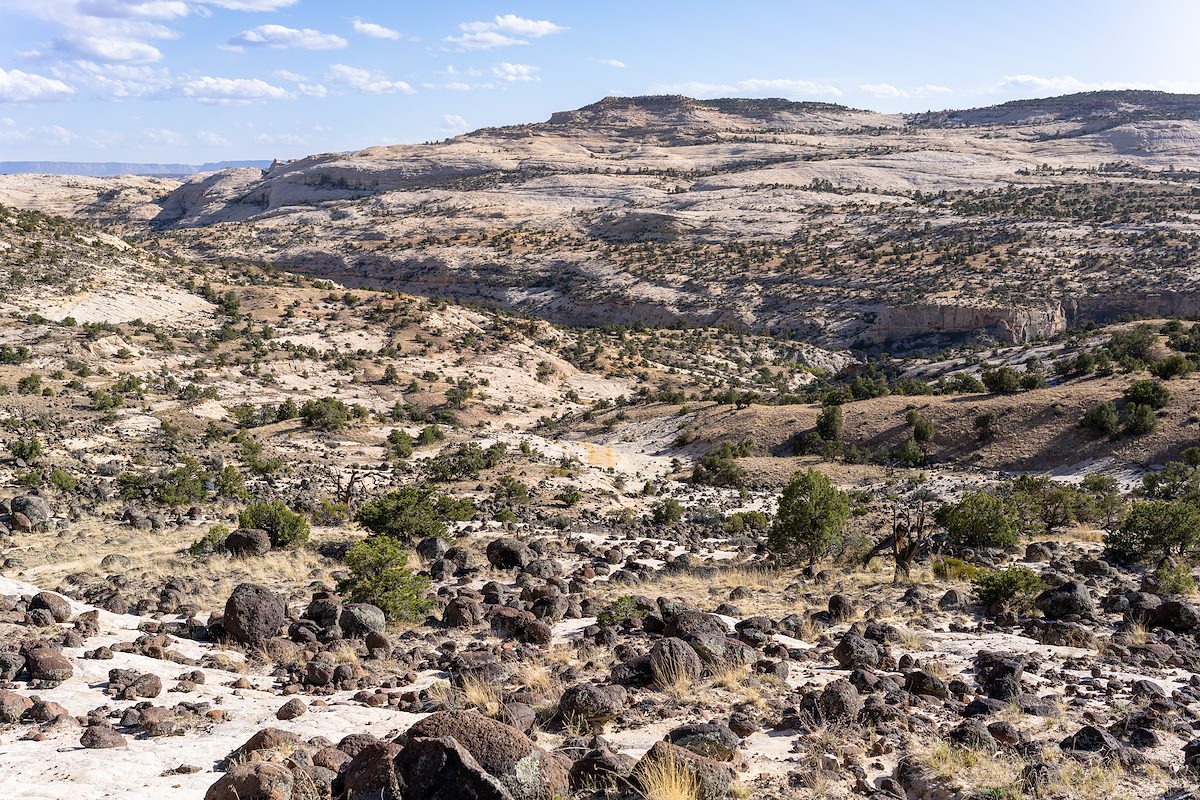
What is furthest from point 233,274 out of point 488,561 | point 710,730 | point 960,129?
point 960,129

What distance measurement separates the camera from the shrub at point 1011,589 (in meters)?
11.2

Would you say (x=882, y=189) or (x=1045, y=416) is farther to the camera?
(x=882, y=189)

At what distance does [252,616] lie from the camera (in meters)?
9.05

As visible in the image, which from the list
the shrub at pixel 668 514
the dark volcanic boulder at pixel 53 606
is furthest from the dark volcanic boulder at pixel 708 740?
the shrub at pixel 668 514

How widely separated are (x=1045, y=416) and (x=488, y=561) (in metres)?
Result: 21.3

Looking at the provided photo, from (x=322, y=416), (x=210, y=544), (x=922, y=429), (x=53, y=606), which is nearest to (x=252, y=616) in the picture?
(x=53, y=606)

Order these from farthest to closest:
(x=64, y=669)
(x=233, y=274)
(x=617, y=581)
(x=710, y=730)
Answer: (x=233, y=274), (x=617, y=581), (x=64, y=669), (x=710, y=730)

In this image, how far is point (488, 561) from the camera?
48.8 ft

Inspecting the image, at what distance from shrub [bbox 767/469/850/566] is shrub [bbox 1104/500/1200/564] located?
4962 mm

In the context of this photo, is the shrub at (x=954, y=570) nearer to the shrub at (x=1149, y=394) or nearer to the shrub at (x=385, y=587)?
the shrub at (x=385, y=587)

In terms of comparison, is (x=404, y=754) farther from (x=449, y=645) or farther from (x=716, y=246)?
(x=716, y=246)

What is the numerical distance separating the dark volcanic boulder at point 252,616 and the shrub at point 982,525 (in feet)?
42.0

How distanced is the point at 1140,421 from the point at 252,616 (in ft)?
85.5

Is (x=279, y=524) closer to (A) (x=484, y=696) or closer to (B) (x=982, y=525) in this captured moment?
(A) (x=484, y=696)
